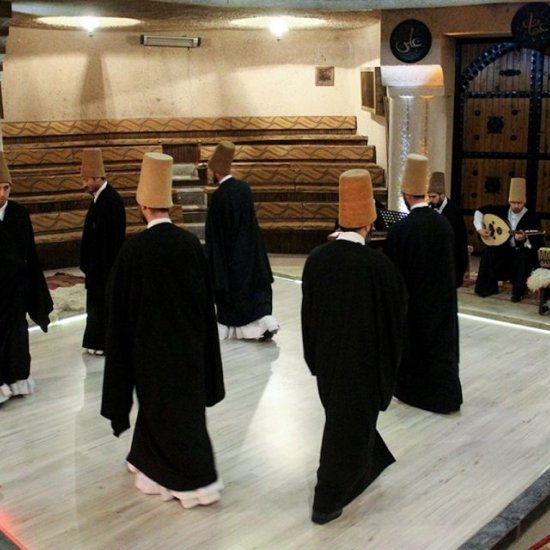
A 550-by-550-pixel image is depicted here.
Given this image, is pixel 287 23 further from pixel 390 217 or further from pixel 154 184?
pixel 154 184

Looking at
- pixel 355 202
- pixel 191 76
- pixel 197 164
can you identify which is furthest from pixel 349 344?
pixel 191 76

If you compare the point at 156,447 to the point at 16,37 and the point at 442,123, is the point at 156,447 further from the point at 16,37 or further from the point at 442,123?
the point at 16,37

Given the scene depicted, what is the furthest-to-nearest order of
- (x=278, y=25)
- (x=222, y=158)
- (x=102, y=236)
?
(x=278, y=25) → (x=222, y=158) → (x=102, y=236)

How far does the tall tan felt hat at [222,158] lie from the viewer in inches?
254

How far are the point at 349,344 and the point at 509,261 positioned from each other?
188 inches

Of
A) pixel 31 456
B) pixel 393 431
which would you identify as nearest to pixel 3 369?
pixel 31 456

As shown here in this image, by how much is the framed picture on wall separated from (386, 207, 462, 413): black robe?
216 inches

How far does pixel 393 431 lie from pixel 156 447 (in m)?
1.60

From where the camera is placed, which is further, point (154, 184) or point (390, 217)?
point (390, 217)

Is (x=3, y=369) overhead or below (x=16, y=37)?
below

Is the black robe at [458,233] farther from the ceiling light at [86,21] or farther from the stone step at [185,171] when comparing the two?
the stone step at [185,171]

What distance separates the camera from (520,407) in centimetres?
542

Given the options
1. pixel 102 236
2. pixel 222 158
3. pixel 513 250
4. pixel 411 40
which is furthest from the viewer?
pixel 411 40

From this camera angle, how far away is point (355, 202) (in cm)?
392
